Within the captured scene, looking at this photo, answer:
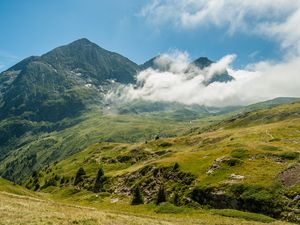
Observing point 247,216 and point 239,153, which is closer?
point 247,216

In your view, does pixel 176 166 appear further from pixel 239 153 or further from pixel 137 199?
pixel 137 199

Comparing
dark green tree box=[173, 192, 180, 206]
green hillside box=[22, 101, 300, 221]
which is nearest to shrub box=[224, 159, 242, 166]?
green hillside box=[22, 101, 300, 221]

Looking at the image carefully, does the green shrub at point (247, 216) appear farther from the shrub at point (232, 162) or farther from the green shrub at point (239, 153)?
the green shrub at point (239, 153)

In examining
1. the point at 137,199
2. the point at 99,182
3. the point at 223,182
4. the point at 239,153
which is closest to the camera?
the point at 223,182

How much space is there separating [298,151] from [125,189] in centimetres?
5157

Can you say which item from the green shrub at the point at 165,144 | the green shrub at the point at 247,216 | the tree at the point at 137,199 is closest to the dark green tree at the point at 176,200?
the tree at the point at 137,199

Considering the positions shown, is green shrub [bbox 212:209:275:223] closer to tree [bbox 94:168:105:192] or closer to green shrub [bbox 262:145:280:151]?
green shrub [bbox 262:145:280:151]

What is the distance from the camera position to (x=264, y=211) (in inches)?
2736

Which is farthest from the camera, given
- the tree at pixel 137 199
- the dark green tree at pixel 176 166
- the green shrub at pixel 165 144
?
the green shrub at pixel 165 144

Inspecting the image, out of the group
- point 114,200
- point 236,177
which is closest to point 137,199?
point 114,200

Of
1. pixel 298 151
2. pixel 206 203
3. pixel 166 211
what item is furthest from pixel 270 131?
pixel 166 211

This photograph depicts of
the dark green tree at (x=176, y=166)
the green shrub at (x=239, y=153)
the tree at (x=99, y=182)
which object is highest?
the green shrub at (x=239, y=153)

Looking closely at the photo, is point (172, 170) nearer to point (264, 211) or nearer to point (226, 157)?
point (226, 157)

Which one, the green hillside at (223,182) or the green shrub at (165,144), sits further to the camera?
the green shrub at (165,144)
